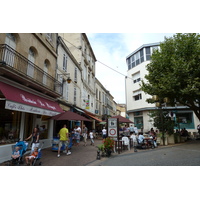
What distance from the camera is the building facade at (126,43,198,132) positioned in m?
22.6

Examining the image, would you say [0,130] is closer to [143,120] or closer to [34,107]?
[34,107]

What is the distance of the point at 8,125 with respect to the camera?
7.58 m

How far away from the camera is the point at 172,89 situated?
10.7 metres

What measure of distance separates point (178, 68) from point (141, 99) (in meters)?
14.4

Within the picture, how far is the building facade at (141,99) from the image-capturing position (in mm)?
22625

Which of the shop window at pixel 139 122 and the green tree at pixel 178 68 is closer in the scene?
the green tree at pixel 178 68

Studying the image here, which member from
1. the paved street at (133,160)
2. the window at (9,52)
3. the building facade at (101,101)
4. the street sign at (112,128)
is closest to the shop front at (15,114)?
the window at (9,52)

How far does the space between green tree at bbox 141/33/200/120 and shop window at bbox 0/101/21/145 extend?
10325mm

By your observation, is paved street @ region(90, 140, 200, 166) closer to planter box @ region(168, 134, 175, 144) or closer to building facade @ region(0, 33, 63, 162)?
building facade @ region(0, 33, 63, 162)

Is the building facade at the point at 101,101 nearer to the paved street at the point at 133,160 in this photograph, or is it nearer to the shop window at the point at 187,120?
the shop window at the point at 187,120

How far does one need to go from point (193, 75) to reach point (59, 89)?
10538 millimetres

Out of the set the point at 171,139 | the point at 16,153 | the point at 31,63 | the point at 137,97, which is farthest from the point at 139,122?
the point at 16,153

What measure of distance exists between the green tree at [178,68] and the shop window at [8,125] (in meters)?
10.3

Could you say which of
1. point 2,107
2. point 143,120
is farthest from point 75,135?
point 143,120
